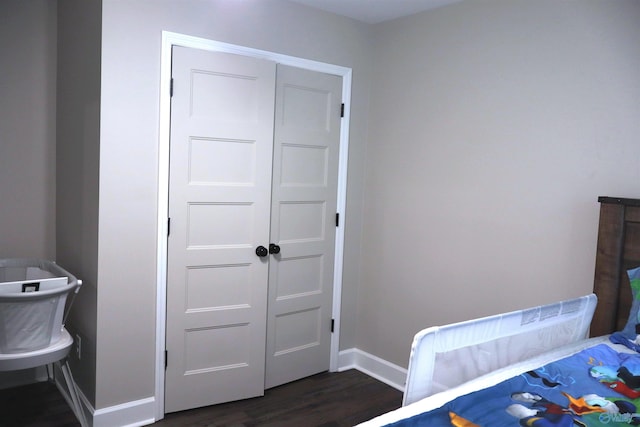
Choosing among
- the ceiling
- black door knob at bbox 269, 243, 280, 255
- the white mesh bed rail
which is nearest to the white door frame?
the ceiling

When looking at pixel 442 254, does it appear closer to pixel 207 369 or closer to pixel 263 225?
pixel 263 225

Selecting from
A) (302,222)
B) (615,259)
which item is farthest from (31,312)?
(615,259)

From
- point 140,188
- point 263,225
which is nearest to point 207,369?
point 263,225

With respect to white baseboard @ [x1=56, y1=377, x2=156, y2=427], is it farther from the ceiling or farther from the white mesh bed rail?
the ceiling

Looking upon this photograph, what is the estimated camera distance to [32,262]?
2883 millimetres

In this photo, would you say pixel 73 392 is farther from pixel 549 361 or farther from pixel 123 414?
pixel 549 361

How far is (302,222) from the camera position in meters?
3.44

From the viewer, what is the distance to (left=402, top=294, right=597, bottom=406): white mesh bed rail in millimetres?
1543

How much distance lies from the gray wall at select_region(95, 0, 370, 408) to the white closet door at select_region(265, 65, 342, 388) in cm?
62

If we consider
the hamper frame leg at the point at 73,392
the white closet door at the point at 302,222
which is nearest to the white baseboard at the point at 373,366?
the white closet door at the point at 302,222

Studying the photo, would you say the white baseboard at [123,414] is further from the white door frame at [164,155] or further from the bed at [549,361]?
the bed at [549,361]

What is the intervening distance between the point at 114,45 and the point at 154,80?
0.86 feet

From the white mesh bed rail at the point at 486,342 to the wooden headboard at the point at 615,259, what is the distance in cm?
13

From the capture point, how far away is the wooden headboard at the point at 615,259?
7.27 ft
